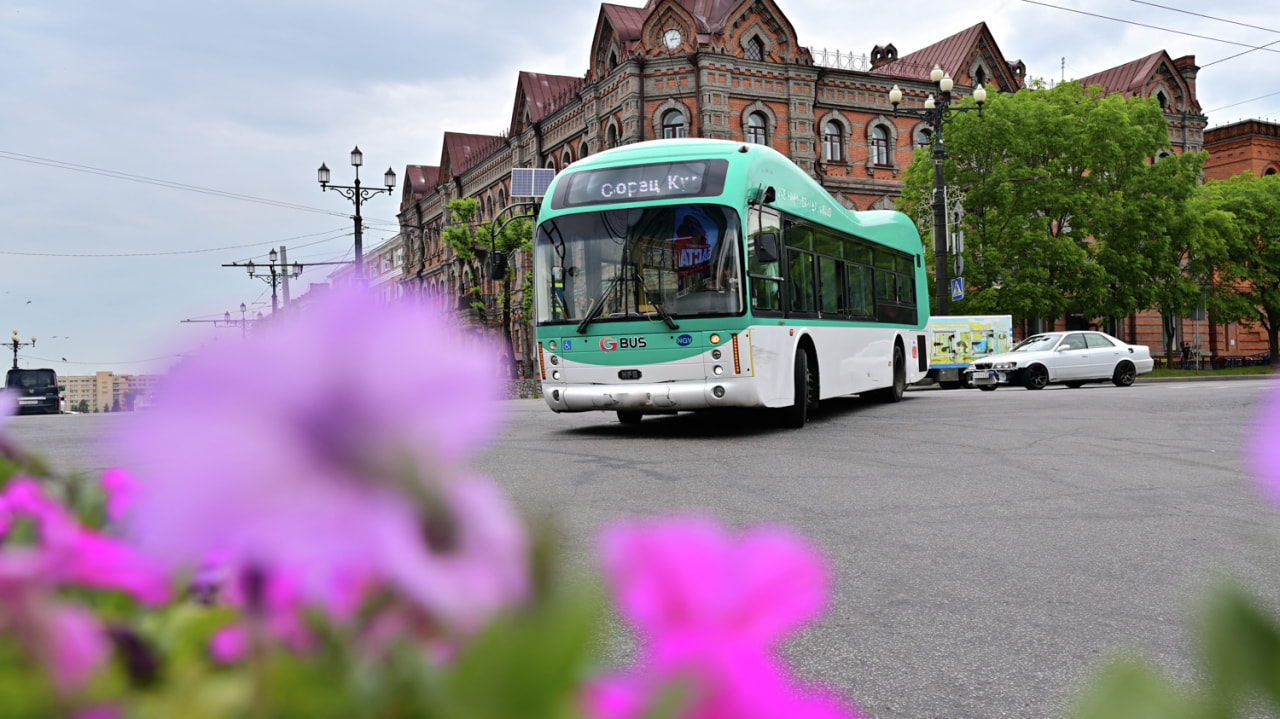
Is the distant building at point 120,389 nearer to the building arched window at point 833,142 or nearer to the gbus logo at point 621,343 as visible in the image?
the gbus logo at point 621,343

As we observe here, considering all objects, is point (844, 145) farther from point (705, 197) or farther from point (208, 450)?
point (208, 450)

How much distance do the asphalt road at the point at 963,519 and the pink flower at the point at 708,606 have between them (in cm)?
6

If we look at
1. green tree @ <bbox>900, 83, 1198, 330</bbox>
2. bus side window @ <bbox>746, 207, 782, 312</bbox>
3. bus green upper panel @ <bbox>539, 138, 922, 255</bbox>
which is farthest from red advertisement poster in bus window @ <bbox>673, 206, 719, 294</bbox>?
green tree @ <bbox>900, 83, 1198, 330</bbox>

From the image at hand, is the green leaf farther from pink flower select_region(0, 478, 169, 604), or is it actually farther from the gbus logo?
the gbus logo

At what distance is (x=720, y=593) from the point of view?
0.32 meters

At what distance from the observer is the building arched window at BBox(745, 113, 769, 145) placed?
1350 inches

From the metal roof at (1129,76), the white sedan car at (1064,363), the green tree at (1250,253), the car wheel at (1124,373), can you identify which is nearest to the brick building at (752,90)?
the metal roof at (1129,76)

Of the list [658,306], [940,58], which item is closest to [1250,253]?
[940,58]

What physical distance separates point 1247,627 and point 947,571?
14.2ft

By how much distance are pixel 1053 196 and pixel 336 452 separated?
31362mm

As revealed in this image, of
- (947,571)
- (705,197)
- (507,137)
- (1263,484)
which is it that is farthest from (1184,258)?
(1263,484)

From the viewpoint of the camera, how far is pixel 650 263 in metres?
10.3

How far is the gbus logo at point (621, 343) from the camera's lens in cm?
1027

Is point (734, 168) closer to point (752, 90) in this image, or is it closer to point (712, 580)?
point (712, 580)
